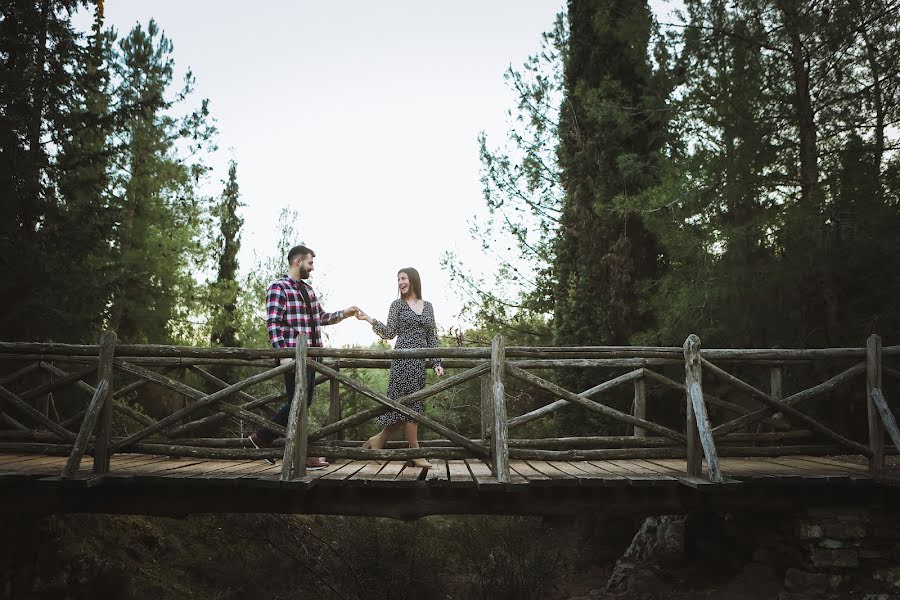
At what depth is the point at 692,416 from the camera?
4840mm

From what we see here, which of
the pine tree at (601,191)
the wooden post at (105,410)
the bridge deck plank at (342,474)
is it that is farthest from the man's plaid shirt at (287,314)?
the pine tree at (601,191)

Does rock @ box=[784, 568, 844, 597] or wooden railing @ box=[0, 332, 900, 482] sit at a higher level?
wooden railing @ box=[0, 332, 900, 482]

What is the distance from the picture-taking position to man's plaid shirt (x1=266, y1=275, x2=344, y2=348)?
4.94m

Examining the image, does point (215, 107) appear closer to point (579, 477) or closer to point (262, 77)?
point (262, 77)

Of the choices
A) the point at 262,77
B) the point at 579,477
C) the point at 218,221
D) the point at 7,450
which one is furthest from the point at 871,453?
the point at 218,221

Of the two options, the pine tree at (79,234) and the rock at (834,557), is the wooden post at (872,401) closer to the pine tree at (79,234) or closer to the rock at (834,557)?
the rock at (834,557)

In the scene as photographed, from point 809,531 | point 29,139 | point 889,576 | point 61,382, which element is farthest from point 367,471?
point 29,139

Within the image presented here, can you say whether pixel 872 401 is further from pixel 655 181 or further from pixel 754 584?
pixel 655 181

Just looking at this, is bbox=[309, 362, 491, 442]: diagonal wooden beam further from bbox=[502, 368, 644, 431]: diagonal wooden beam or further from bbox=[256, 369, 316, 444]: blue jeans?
bbox=[502, 368, 644, 431]: diagonal wooden beam

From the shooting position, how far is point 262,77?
14406 mm

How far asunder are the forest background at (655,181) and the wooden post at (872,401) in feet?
4.92

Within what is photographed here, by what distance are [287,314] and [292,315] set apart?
0.04 meters

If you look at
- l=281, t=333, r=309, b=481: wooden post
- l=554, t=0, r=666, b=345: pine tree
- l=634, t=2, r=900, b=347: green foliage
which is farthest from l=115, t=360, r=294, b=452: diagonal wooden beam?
l=554, t=0, r=666, b=345: pine tree

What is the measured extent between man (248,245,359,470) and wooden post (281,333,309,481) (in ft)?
0.67
